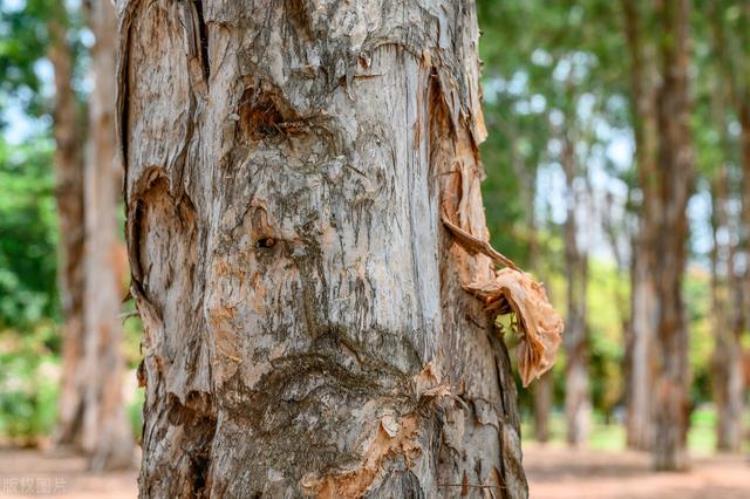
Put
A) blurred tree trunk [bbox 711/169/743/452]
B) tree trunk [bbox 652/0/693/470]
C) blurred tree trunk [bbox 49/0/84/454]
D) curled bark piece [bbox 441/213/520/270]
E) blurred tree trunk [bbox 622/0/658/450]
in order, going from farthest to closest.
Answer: blurred tree trunk [bbox 711/169/743/452] < blurred tree trunk [bbox 49/0/84/454] < blurred tree trunk [bbox 622/0/658/450] < tree trunk [bbox 652/0/693/470] < curled bark piece [bbox 441/213/520/270]

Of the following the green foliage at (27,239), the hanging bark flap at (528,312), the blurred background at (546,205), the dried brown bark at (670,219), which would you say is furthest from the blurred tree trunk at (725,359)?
the hanging bark flap at (528,312)

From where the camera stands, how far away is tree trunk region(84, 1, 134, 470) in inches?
478

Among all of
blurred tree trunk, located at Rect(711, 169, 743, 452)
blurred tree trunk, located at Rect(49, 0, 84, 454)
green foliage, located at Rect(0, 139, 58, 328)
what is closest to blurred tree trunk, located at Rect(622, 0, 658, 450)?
blurred tree trunk, located at Rect(711, 169, 743, 452)

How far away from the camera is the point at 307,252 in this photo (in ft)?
6.13

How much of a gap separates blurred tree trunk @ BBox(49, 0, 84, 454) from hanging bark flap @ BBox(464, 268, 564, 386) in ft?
47.3

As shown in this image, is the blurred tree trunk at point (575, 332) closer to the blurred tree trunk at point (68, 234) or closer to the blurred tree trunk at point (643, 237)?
the blurred tree trunk at point (643, 237)

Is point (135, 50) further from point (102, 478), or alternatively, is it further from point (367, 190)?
point (102, 478)

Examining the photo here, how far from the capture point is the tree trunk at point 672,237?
12680mm

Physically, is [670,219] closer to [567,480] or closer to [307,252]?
[567,480]

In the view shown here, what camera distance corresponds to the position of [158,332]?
7.07ft

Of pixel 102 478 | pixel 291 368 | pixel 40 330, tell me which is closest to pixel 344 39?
pixel 291 368

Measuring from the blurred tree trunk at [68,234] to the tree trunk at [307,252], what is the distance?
1437 centimetres

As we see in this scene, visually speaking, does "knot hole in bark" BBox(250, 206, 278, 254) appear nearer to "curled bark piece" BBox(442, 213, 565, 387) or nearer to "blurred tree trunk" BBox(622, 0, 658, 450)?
"curled bark piece" BBox(442, 213, 565, 387)

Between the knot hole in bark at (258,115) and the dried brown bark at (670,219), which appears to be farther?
the dried brown bark at (670,219)
